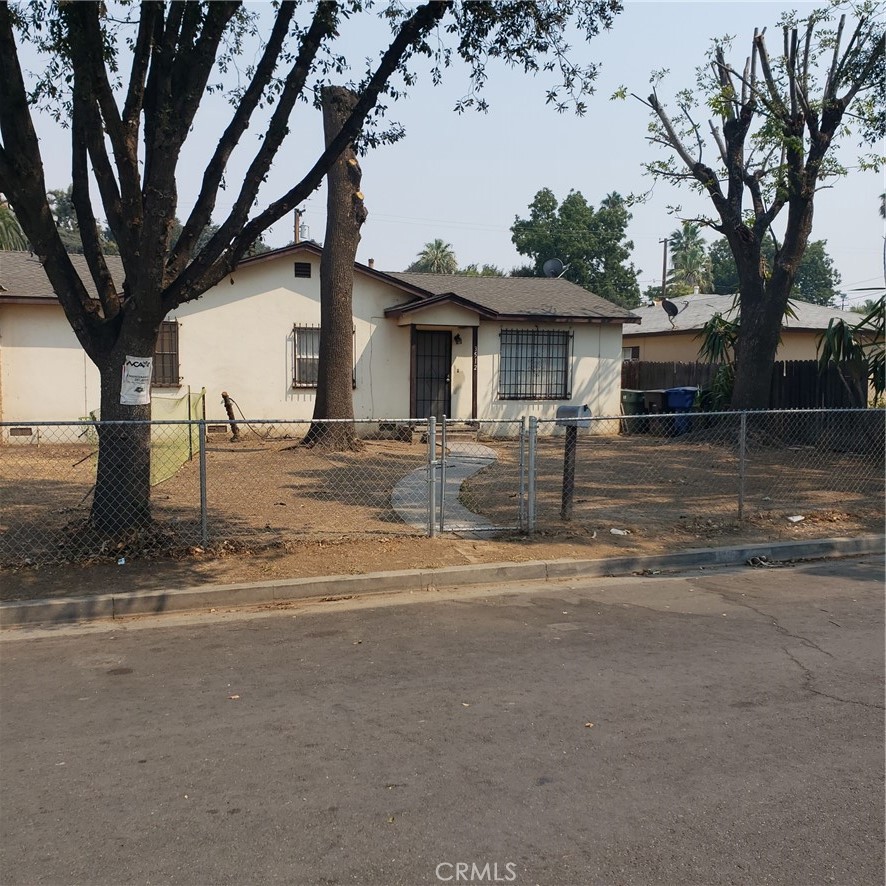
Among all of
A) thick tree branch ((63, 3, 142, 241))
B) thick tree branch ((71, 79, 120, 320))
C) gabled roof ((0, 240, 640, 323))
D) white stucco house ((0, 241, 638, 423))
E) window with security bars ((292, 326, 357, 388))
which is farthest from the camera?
window with security bars ((292, 326, 357, 388))


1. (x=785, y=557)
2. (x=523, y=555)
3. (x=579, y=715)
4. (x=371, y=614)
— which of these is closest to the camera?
(x=579, y=715)

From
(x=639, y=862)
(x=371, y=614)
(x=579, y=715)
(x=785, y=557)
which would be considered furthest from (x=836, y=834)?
(x=785, y=557)

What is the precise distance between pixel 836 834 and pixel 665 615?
3.45 m

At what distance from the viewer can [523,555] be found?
870 centimetres

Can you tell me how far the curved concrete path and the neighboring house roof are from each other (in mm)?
10963

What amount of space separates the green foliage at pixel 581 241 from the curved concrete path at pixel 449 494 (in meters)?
39.8

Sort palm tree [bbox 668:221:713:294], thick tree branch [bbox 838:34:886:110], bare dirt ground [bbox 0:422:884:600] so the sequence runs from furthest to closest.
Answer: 1. palm tree [bbox 668:221:713:294]
2. thick tree branch [bbox 838:34:886:110]
3. bare dirt ground [bbox 0:422:884:600]

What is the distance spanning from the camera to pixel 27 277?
1798 centimetres

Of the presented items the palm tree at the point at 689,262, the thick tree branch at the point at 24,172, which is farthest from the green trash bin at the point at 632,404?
the palm tree at the point at 689,262

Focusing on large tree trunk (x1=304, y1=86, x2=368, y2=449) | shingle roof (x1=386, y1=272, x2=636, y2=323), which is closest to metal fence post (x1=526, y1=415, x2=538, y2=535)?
large tree trunk (x1=304, y1=86, x2=368, y2=449)

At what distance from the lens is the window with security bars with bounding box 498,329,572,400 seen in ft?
69.0

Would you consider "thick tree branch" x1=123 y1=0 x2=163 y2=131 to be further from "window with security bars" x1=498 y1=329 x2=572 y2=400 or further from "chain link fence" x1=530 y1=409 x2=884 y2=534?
"window with security bars" x1=498 y1=329 x2=572 y2=400

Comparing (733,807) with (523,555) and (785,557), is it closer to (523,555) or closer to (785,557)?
(523,555)

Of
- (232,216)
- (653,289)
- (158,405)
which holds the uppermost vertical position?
(653,289)
